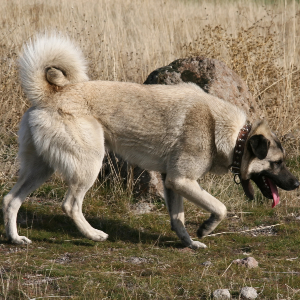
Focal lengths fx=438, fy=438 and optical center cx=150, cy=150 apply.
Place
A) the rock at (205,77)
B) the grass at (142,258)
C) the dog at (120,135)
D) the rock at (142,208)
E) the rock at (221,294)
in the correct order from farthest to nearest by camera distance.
→ the rock at (205,77) → the rock at (142,208) → the dog at (120,135) → the grass at (142,258) → the rock at (221,294)

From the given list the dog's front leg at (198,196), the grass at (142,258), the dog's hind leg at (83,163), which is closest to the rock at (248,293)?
the grass at (142,258)

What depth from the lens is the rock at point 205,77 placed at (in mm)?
6020

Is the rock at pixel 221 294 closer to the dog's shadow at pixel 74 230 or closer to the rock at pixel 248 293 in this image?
the rock at pixel 248 293

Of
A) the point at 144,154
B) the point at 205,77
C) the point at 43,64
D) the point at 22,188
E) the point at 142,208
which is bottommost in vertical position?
the point at 142,208

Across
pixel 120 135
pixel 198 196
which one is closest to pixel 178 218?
pixel 198 196

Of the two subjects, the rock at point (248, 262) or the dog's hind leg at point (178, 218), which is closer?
the rock at point (248, 262)

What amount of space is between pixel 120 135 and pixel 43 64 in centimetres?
102

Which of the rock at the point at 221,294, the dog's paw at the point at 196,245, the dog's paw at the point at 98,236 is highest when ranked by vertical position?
the rock at the point at 221,294

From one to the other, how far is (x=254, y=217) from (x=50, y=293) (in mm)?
3184

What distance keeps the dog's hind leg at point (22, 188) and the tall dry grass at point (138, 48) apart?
6.03 feet

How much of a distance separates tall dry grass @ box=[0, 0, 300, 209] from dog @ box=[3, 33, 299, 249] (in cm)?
219

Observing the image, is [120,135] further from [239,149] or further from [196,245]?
[196,245]

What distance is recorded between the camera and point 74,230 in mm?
4918

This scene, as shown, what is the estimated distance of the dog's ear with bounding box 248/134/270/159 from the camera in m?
4.28
